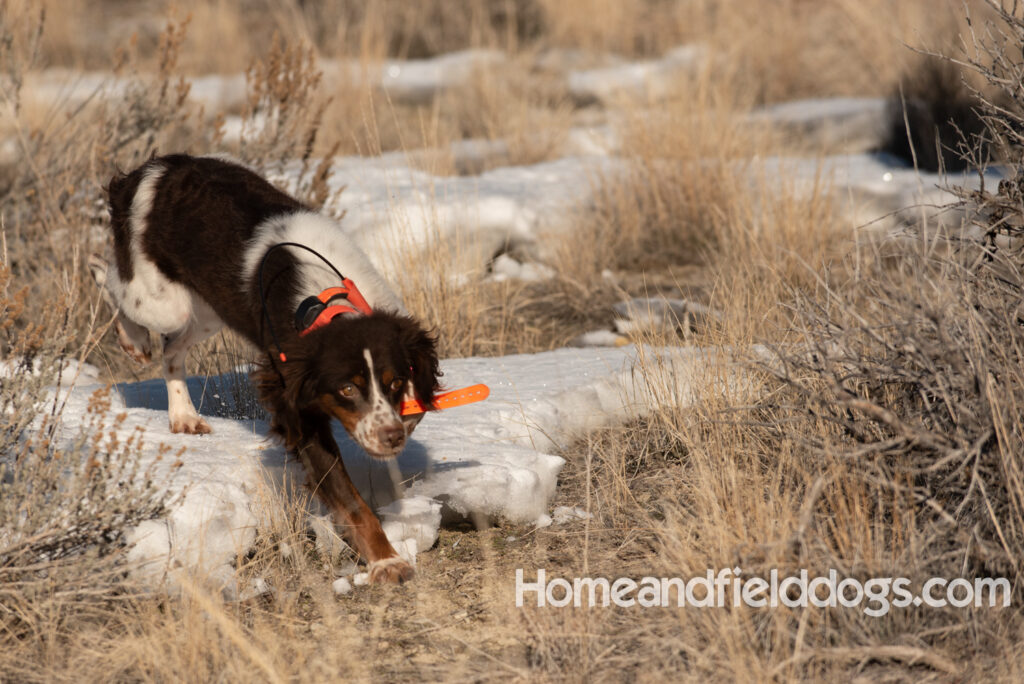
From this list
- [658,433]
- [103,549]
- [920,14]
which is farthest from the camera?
[920,14]

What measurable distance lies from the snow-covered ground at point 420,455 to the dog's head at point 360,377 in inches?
11.1

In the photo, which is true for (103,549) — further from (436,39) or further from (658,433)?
(436,39)

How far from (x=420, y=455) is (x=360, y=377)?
2.08ft

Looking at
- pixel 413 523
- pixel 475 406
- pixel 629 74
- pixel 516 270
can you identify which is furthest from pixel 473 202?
pixel 629 74

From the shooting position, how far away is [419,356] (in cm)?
304

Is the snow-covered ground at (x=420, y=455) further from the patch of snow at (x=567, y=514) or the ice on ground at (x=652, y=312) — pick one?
Answer: the ice on ground at (x=652, y=312)

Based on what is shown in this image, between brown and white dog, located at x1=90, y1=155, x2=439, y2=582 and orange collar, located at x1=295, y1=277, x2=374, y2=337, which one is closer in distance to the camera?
brown and white dog, located at x1=90, y1=155, x2=439, y2=582

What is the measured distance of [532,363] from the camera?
4.34 metres

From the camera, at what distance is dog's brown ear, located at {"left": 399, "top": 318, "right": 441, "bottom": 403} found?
3.00 metres

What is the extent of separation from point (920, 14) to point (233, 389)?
8983 millimetres

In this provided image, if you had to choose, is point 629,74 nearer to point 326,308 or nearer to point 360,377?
point 326,308

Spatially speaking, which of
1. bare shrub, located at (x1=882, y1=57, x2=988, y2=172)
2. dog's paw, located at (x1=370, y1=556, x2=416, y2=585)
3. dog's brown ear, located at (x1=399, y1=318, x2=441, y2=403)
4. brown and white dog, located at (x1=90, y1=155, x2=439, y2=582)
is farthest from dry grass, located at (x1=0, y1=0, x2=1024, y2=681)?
bare shrub, located at (x1=882, y1=57, x2=988, y2=172)

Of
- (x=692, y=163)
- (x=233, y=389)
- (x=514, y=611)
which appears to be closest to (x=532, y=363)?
(x=233, y=389)

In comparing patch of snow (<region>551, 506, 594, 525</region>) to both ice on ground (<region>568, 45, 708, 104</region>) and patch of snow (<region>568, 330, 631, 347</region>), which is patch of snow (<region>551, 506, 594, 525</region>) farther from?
ice on ground (<region>568, 45, 708, 104</region>)
